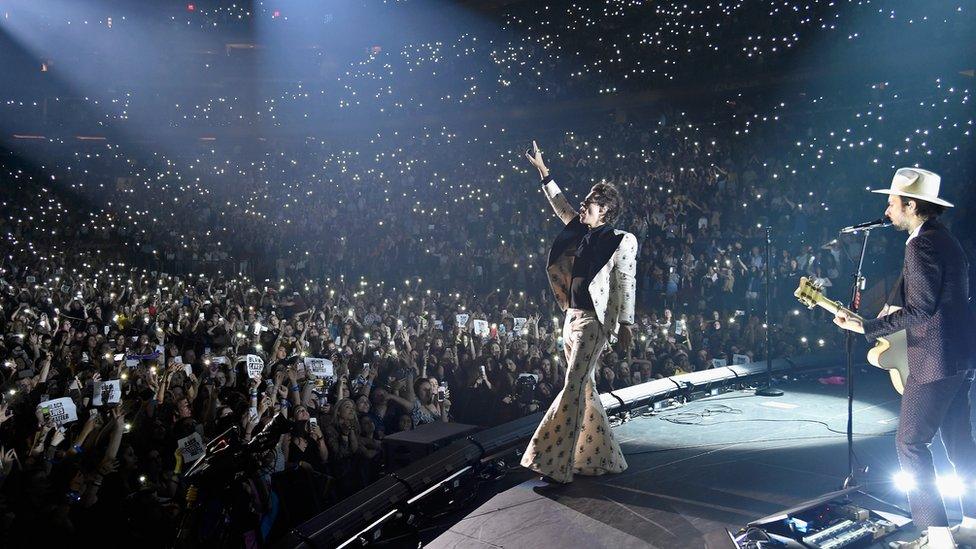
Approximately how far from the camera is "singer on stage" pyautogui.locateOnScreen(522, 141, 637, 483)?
12.1 ft

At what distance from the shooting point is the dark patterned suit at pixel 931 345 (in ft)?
8.87

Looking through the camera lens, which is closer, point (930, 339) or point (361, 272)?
point (930, 339)

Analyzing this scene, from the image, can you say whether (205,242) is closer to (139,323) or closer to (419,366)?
(139,323)

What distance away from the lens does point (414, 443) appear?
14.9 ft

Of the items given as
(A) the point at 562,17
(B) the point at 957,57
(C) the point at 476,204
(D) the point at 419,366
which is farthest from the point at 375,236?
(B) the point at 957,57

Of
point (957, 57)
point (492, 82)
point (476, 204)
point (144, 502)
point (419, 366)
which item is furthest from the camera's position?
point (492, 82)

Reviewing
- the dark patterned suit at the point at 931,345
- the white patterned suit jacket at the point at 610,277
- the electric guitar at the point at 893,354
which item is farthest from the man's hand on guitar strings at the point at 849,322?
the white patterned suit jacket at the point at 610,277

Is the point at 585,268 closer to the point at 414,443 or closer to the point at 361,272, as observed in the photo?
the point at 414,443

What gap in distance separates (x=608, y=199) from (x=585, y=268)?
0.41m

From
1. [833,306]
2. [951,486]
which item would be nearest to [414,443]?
[833,306]

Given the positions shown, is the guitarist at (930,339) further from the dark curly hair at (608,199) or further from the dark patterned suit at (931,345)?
the dark curly hair at (608,199)

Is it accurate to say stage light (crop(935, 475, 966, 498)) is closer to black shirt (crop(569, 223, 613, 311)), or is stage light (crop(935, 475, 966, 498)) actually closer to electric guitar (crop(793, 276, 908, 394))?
electric guitar (crop(793, 276, 908, 394))

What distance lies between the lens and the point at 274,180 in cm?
2212

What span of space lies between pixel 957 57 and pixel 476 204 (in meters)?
10.6
